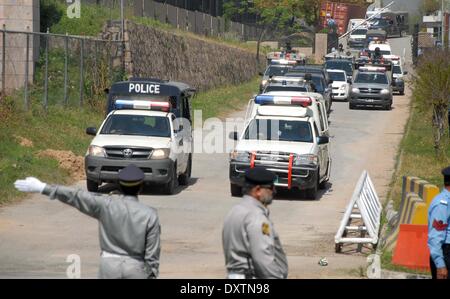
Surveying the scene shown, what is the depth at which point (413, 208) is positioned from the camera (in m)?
15.5

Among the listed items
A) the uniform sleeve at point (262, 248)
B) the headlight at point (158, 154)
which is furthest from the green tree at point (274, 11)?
the uniform sleeve at point (262, 248)

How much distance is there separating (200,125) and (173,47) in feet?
32.1

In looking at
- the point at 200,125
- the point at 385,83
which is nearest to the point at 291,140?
the point at 200,125

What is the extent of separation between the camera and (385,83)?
1890 inches

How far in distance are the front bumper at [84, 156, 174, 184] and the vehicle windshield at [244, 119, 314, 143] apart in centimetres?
244

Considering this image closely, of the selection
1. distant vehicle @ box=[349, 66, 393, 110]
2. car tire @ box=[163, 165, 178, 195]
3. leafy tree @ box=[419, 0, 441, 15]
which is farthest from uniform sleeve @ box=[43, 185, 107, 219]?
leafy tree @ box=[419, 0, 441, 15]

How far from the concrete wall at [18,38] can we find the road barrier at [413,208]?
16726 millimetres

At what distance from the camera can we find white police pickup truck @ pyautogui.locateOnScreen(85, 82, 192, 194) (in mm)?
22422

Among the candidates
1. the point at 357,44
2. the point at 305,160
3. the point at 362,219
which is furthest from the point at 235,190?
the point at 357,44

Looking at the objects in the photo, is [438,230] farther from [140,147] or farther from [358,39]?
[358,39]

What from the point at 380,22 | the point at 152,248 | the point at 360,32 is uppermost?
the point at 380,22

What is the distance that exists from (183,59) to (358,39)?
1895 inches
